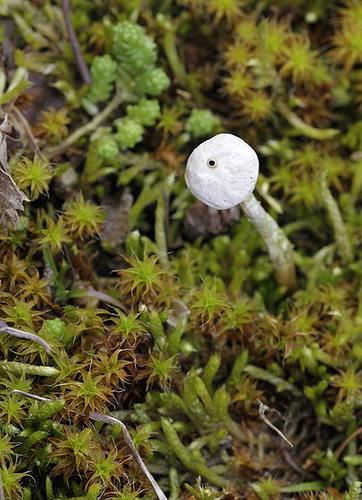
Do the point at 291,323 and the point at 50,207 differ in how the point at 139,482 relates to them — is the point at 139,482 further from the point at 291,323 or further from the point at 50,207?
the point at 50,207

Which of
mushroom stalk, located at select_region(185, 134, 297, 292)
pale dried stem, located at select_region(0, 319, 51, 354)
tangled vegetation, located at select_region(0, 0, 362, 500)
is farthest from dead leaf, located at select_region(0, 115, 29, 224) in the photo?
mushroom stalk, located at select_region(185, 134, 297, 292)

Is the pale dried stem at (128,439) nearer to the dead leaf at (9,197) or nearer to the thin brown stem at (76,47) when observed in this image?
the dead leaf at (9,197)

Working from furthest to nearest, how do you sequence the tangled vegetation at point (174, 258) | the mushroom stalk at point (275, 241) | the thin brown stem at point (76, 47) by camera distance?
the thin brown stem at point (76, 47) → the mushroom stalk at point (275, 241) → the tangled vegetation at point (174, 258)

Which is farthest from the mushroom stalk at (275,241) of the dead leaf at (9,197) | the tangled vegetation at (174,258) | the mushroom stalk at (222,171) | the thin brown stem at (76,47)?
the thin brown stem at (76,47)

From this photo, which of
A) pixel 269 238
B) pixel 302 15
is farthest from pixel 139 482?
pixel 302 15

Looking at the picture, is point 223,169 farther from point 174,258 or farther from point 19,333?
point 19,333

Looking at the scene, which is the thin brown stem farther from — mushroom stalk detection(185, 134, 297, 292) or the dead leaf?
mushroom stalk detection(185, 134, 297, 292)
